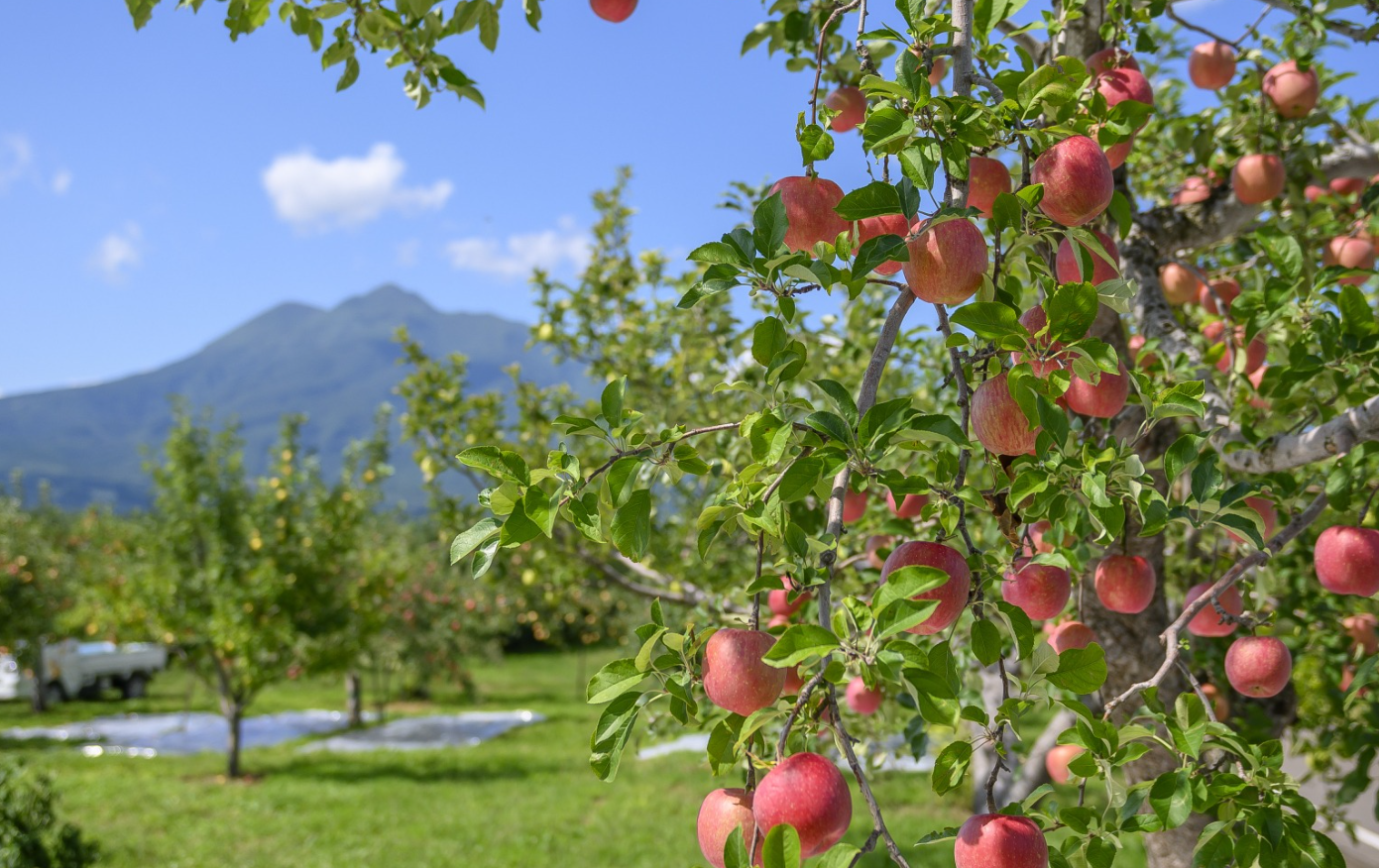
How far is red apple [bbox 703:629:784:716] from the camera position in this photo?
3.67 feet

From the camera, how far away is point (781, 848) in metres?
0.93

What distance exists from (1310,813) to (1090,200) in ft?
2.94

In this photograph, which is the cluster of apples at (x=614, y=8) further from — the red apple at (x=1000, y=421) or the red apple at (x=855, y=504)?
the red apple at (x=1000, y=421)

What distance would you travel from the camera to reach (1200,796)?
1.23 meters

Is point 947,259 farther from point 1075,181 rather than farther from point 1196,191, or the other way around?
point 1196,191

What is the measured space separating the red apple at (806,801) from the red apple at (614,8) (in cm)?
185

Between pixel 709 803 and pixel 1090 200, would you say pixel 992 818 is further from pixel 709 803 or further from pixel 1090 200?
pixel 1090 200

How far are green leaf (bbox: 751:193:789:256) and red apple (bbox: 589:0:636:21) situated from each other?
1.35 meters

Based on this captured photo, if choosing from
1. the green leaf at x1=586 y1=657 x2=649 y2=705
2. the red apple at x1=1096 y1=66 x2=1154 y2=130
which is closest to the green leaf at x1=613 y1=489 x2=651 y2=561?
the green leaf at x1=586 y1=657 x2=649 y2=705

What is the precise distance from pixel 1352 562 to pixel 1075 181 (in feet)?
3.59

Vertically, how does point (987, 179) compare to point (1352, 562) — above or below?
above

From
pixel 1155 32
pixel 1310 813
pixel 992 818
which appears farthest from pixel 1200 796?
pixel 1155 32

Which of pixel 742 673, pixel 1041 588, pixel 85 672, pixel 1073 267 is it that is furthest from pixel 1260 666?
pixel 85 672

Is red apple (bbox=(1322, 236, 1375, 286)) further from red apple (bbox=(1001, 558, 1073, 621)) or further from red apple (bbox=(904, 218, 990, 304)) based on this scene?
red apple (bbox=(904, 218, 990, 304))
